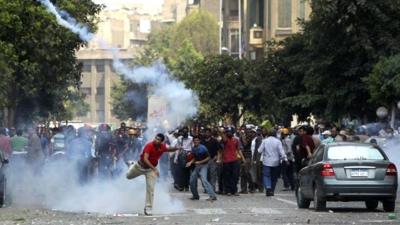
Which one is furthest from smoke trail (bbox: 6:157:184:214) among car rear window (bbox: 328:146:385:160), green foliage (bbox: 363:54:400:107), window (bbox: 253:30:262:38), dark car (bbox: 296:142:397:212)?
window (bbox: 253:30:262:38)

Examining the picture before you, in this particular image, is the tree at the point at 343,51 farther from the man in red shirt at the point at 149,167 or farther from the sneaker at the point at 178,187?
the man in red shirt at the point at 149,167

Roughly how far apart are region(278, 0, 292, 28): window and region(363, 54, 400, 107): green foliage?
29295mm

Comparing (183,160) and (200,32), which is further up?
(200,32)

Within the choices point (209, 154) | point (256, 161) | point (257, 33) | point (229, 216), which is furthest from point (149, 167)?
point (257, 33)

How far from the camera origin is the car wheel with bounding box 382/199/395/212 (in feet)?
74.4

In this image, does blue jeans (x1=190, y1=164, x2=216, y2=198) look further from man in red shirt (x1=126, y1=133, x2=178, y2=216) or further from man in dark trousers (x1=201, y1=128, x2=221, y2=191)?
man in red shirt (x1=126, y1=133, x2=178, y2=216)

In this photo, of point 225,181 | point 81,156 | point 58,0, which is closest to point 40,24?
point 58,0

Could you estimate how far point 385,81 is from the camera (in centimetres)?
3762

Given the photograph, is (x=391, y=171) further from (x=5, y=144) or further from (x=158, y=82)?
(x=158, y=82)

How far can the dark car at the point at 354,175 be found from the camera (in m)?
22.2

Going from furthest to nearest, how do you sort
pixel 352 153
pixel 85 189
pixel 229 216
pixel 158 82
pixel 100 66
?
1. pixel 100 66
2. pixel 158 82
3. pixel 85 189
4. pixel 352 153
5. pixel 229 216

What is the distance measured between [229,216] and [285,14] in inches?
1886

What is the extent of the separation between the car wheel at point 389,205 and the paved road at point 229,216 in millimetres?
123

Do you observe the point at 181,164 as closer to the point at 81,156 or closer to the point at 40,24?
the point at 81,156
